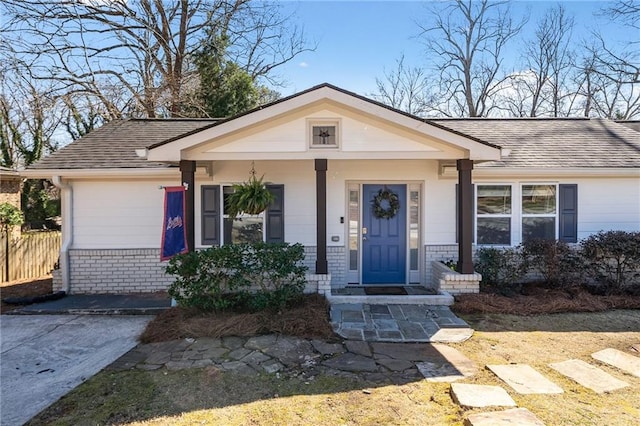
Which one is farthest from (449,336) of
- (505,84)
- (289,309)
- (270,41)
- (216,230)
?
(505,84)

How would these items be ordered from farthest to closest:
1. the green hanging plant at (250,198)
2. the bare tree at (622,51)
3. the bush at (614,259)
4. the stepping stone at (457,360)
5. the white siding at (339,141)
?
the bare tree at (622,51) → the bush at (614,259) → the green hanging plant at (250,198) → the white siding at (339,141) → the stepping stone at (457,360)

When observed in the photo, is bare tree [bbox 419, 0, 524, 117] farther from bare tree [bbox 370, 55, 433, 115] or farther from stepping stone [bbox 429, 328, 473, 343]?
stepping stone [bbox 429, 328, 473, 343]

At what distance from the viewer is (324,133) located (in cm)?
677

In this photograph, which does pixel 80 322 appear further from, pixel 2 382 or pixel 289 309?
pixel 289 309

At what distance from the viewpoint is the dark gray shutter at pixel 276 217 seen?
787 cm

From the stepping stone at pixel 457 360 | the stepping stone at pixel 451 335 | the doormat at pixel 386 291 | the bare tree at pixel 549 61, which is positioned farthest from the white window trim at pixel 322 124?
the bare tree at pixel 549 61

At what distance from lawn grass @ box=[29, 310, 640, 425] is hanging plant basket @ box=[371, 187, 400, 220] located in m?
3.88

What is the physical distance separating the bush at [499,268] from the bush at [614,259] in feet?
4.45

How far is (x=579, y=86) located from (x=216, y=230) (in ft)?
82.2

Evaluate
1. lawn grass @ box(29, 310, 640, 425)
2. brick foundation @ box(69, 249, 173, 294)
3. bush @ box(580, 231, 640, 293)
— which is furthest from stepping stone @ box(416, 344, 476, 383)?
brick foundation @ box(69, 249, 173, 294)

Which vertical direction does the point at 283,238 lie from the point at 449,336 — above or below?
above

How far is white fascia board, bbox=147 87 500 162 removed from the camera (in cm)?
640

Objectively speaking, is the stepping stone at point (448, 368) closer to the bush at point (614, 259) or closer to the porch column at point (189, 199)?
the porch column at point (189, 199)

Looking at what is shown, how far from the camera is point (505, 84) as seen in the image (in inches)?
941
